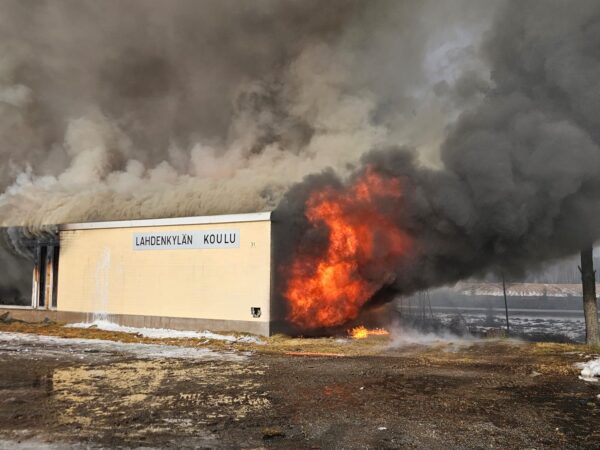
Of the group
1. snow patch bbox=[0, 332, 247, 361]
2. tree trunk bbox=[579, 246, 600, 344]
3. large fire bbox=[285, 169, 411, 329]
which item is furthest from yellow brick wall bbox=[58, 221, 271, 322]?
tree trunk bbox=[579, 246, 600, 344]

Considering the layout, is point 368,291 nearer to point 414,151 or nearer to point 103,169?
point 414,151

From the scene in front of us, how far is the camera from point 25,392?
8.50 meters

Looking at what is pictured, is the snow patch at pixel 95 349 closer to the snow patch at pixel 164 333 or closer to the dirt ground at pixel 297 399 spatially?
the dirt ground at pixel 297 399

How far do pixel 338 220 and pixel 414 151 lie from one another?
3832 mm

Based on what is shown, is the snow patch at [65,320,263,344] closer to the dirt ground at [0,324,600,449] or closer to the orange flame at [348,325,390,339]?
→ the dirt ground at [0,324,600,449]

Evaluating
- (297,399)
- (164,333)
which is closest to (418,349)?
(297,399)

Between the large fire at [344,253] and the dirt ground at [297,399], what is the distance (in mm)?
3622

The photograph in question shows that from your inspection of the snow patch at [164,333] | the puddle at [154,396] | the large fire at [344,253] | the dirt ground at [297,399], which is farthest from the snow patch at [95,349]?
the large fire at [344,253]

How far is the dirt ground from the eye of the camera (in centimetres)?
603

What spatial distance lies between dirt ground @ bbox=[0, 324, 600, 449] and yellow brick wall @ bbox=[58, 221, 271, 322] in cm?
321

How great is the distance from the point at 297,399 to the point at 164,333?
9.93 meters

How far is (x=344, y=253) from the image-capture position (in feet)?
55.6

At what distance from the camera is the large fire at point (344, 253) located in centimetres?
1656

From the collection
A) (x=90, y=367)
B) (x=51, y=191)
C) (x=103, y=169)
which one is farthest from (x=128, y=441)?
(x=103, y=169)
